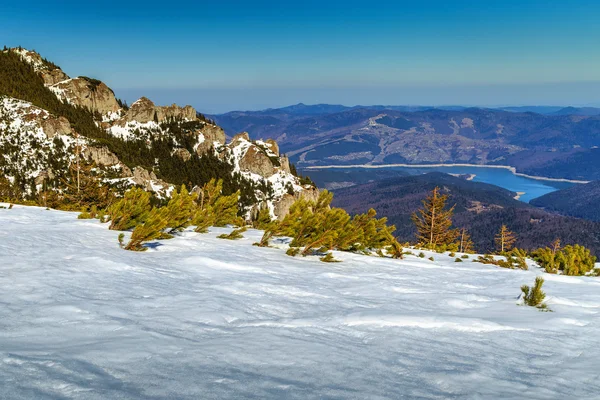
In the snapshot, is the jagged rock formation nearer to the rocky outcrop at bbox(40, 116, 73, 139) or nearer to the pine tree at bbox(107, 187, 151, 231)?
the rocky outcrop at bbox(40, 116, 73, 139)

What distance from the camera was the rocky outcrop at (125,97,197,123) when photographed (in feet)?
563

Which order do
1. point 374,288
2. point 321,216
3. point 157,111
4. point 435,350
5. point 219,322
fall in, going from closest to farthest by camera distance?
point 435,350, point 219,322, point 374,288, point 321,216, point 157,111

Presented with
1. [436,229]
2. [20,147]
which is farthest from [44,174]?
[436,229]

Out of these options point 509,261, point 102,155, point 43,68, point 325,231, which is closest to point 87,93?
point 43,68

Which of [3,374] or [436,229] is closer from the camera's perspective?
[3,374]

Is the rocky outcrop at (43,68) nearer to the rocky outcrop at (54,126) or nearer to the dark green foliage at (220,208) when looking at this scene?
the rocky outcrop at (54,126)

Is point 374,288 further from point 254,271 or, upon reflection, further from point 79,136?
point 79,136

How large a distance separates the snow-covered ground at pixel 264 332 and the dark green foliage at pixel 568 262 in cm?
346

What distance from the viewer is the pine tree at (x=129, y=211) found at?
10.1m

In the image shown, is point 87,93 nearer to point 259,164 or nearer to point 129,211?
point 259,164

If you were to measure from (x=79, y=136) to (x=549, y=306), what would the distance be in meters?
146

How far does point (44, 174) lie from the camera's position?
10975cm

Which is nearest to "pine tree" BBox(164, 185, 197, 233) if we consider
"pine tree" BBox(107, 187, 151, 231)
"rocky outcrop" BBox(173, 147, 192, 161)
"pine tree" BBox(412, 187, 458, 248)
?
"pine tree" BBox(107, 187, 151, 231)

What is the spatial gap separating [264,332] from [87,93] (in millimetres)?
197517
